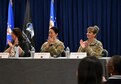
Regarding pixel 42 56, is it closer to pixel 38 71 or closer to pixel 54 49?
pixel 38 71

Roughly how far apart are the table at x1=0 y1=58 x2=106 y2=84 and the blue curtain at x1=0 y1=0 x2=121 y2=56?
351 centimetres

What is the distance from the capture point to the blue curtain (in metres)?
8.49

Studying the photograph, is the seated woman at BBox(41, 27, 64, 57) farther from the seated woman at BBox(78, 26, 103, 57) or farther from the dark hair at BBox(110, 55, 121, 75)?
the dark hair at BBox(110, 55, 121, 75)

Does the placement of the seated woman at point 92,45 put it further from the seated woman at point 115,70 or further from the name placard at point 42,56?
the seated woman at point 115,70

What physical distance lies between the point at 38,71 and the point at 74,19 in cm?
371

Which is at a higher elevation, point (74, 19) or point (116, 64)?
point (74, 19)

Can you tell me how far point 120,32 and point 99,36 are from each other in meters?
0.58

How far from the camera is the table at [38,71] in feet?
16.5

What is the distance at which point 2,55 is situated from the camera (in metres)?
5.30

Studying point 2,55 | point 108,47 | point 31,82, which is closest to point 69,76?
point 31,82

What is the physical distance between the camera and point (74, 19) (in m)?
8.58

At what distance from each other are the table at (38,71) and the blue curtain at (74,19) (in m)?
3.51

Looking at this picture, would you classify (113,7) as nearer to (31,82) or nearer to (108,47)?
(108,47)

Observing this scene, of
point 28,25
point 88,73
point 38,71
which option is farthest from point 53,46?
point 88,73
